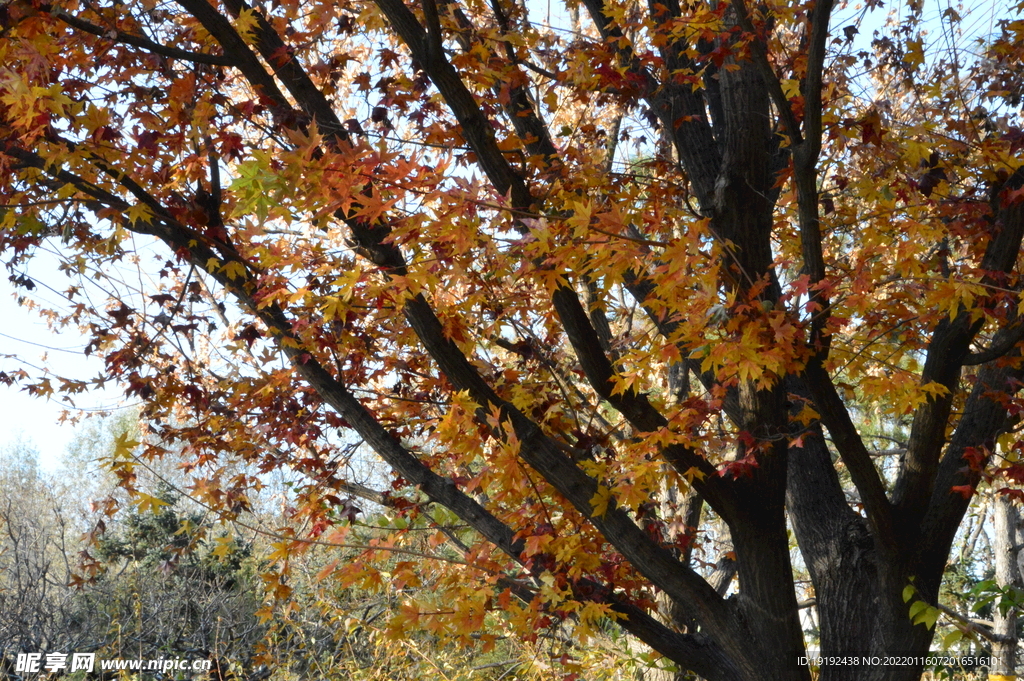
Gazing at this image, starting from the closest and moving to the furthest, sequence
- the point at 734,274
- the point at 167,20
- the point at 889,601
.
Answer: the point at 734,274, the point at 889,601, the point at 167,20

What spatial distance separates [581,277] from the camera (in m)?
3.51

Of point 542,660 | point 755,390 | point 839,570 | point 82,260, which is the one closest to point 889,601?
point 839,570

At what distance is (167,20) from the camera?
4031 millimetres

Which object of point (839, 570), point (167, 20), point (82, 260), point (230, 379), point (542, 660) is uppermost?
point (167, 20)

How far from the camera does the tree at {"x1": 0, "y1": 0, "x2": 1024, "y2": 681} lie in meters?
2.74

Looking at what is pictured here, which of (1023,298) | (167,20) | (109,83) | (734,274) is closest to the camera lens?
(1023,298)

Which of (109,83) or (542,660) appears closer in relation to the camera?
(109,83)

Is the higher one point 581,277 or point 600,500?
point 581,277

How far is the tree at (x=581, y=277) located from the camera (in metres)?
2.74

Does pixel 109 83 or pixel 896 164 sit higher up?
pixel 109 83

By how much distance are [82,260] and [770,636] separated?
12.4ft

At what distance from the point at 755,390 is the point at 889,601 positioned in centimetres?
109

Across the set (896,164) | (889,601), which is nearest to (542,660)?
(889,601)

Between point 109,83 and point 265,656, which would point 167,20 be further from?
point 265,656
